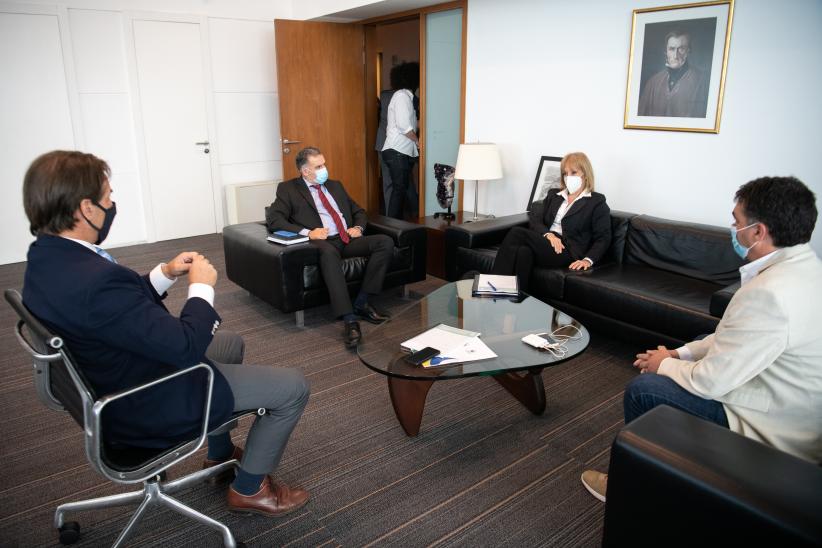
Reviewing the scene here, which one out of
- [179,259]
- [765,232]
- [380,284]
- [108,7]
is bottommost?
[380,284]

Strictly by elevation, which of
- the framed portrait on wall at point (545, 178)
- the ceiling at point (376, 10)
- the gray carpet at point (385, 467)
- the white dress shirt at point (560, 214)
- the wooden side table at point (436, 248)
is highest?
the ceiling at point (376, 10)

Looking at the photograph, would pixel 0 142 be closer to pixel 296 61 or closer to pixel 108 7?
pixel 108 7

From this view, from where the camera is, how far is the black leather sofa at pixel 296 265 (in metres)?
3.68

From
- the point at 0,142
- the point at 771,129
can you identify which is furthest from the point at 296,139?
the point at 771,129

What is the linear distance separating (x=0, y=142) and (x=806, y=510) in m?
6.02

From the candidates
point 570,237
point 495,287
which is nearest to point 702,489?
point 495,287

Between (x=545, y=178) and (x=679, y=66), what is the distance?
120cm

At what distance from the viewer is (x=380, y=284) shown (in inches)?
153

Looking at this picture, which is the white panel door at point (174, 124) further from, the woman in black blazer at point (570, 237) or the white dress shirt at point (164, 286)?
the white dress shirt at point (164, 286)

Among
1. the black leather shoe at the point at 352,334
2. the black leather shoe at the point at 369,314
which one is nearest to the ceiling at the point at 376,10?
the black leather shoe at the point at 369,314

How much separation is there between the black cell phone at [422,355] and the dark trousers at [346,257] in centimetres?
137

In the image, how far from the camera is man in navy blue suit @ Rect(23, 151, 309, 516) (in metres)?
1.50

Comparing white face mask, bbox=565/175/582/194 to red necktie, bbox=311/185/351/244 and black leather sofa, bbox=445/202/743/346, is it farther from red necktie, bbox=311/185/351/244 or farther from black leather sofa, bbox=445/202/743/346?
red necktie, bbox=311/185/351/244

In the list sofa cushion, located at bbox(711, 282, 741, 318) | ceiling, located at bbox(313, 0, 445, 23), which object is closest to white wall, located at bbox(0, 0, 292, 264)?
ceiling, located at bbox(313, 0, 445, 23)
